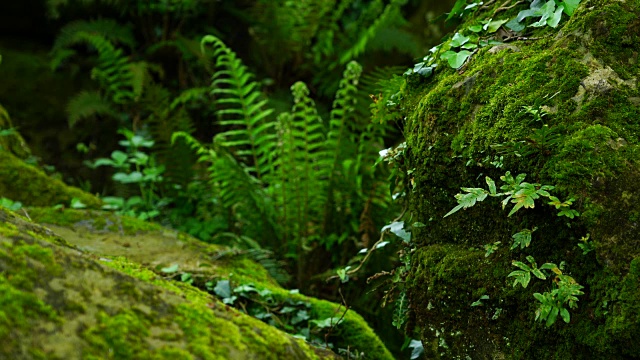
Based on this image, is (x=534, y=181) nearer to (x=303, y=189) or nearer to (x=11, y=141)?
(x=303, y=189)

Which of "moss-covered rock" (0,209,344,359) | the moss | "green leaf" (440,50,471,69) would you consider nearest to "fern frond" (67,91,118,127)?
the moss

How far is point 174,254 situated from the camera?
2885 millimetres

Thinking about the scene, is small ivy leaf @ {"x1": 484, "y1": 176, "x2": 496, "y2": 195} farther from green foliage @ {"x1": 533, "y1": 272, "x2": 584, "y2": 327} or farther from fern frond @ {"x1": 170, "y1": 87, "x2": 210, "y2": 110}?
fern frond @ {"x1": 170, "y1": 87, "x2": 210, "y2": 110}

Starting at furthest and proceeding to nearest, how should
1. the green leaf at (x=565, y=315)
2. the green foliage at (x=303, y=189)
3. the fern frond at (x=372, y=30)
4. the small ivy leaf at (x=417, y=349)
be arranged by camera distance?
the fern frond at (x=372, y=30)
the green foliage at (x=303, y=189)
the small ivy leaf at (x=417, y=349)
the green leaf at (x=565, y=315)

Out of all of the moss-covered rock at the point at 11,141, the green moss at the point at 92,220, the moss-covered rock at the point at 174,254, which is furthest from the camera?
the moss-covered rock at the point at 11,141

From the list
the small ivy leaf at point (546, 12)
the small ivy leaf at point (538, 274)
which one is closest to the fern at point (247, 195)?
the small ivy leaf at point (546, 12)

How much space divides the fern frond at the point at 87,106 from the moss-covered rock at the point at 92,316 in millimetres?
4803

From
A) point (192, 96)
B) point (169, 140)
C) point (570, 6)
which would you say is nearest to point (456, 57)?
point (570, 6)

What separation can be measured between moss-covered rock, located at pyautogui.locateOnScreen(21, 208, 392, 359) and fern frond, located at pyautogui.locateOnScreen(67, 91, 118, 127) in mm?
3110

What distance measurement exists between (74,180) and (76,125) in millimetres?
857

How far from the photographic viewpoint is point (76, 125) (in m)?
6.63

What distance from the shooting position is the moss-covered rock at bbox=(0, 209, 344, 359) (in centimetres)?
112

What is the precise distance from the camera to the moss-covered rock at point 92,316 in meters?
1.12

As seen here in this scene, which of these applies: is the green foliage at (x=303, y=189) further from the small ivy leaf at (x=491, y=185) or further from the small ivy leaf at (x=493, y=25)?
the small ivy leaf at (x=491, y=185)
